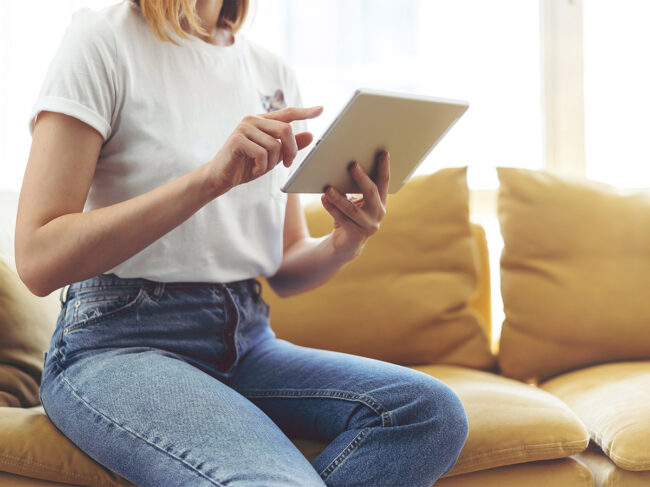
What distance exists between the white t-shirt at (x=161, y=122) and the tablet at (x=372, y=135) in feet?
0.17

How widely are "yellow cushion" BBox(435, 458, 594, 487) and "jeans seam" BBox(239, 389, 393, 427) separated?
0.76 ft

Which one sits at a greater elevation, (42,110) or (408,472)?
(42,110)

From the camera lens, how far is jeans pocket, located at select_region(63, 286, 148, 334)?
84 centimetres

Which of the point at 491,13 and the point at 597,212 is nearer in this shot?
the point at 597,212

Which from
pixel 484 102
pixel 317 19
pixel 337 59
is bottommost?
pixel 484 102

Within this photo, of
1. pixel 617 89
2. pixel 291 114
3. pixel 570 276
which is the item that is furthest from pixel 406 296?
pixel 617 89

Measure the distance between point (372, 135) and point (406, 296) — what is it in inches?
25.2

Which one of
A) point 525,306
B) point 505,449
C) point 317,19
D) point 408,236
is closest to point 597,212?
point 525,306

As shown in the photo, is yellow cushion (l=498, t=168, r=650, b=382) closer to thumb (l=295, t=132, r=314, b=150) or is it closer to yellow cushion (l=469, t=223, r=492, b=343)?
yellow cushion (l=469, t=223, r=492, b=343)

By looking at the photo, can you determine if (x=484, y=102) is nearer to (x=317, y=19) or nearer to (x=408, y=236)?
(x=317, y=19)

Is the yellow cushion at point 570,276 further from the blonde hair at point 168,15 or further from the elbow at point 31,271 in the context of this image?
the elbow at point 31,271

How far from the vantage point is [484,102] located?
6.69 feet

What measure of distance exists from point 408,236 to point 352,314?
0.22 meters

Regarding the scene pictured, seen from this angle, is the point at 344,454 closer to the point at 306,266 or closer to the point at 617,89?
the point at 306,266
